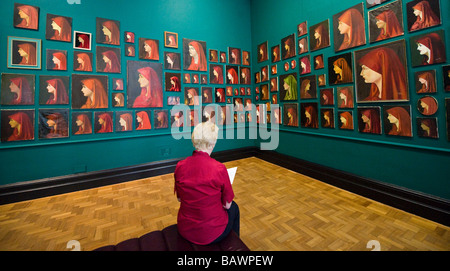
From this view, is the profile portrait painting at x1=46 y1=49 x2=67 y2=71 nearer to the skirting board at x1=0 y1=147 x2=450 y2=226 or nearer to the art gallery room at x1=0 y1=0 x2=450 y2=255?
the art gallery room at x1=0 y1=0 x2=450 y2=255

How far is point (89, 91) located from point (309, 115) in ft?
18.0


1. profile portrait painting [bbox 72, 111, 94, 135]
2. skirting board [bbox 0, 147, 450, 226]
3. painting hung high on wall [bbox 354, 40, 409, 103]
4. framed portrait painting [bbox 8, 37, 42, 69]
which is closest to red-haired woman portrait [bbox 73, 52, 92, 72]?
framed portrait painting [bbox 8, 37, 42, 69]

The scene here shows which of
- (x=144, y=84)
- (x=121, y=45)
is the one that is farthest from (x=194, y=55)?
(x=121, y=45)

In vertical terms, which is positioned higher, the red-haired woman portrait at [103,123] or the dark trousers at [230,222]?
the red-haired woman portrait at [103,123]

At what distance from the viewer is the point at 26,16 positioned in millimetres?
3885

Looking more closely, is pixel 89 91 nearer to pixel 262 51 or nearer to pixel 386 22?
pixel 262 51

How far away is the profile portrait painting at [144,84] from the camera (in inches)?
193

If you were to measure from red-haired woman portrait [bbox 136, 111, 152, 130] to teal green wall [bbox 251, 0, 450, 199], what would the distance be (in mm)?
3929

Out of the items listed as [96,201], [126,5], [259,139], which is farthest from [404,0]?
[96,201]

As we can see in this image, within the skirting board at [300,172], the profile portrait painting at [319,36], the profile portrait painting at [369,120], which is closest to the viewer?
the skirting board at [300,172]

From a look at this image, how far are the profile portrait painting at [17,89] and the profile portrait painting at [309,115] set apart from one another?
6.29 meters

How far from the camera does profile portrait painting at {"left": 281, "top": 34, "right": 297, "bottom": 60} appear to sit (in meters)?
5.13

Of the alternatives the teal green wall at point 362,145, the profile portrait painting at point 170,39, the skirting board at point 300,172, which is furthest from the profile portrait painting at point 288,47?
the profile portrait painting at point 170,39

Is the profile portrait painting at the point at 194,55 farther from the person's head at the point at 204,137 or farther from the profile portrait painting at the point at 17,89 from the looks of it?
the person's head at the point at 204,137
